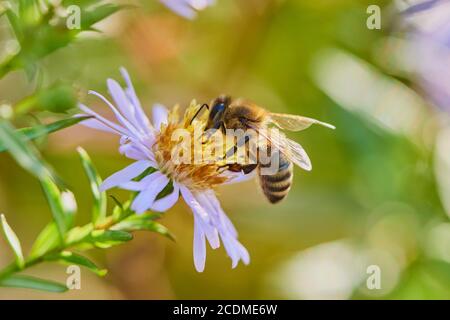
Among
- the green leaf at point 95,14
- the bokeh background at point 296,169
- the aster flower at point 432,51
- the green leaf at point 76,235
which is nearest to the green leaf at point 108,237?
the green leaf at point 76,235

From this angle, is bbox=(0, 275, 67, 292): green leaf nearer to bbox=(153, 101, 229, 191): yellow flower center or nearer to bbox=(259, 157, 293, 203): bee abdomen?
bbox=(153, 101, 229, 191): yellow flower center

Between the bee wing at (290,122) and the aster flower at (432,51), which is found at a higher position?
the aster flower at (432,51)

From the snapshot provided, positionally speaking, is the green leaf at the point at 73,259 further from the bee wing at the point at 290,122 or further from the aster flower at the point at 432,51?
the aster flower at the point at 432,51

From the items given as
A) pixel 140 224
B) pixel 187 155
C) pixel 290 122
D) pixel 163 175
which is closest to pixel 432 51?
pixel 290 122

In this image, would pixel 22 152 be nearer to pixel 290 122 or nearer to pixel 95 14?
pixel 95 14

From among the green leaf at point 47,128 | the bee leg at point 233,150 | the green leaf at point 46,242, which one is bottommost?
the green leaf at point 46,242

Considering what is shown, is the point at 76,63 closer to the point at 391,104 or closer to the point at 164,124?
the point at 164,124

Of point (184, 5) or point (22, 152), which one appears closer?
point (22, 152)
